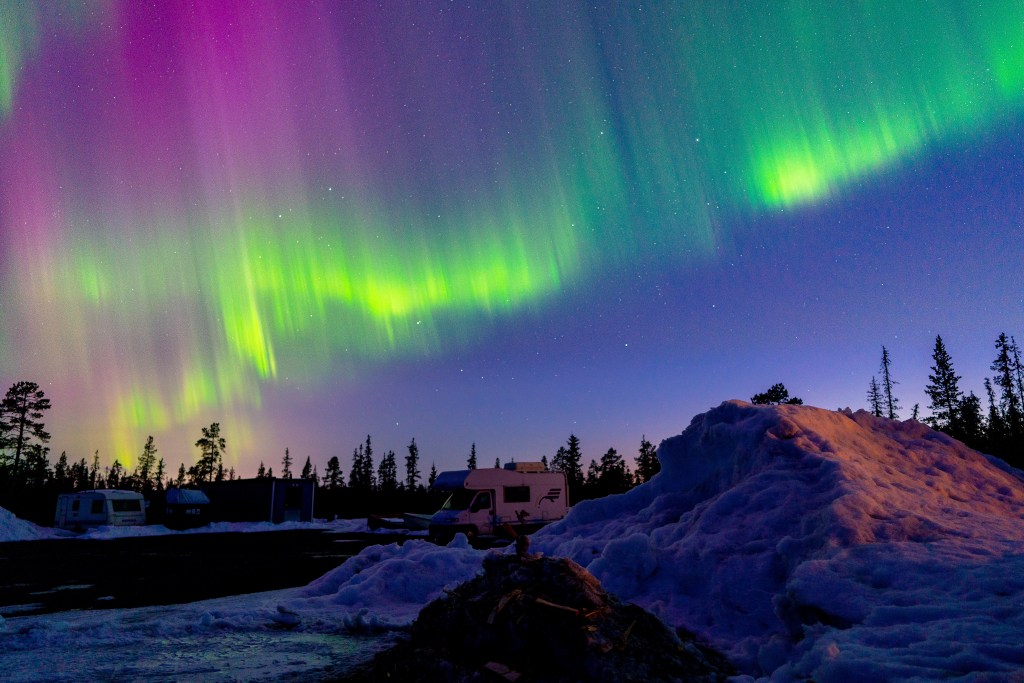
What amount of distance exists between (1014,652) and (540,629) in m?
4.29

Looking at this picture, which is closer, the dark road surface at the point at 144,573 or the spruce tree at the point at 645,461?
the dark road surface at the point at 144,573

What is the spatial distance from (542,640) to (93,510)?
162 ft

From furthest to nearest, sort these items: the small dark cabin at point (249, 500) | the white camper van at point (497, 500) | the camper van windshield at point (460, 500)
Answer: the small dark cabin at point (249, 500) < the camper van windshield at point (460, 500) < the white camper van at point (497, 500)

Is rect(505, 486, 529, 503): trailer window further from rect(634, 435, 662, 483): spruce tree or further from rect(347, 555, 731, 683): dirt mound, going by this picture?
rect(634, 435, 662, 483): spruce tree

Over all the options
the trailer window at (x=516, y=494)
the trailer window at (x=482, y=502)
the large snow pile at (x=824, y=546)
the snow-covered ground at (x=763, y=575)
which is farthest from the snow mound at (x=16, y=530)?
the large snow pile at (x=824, y=546)

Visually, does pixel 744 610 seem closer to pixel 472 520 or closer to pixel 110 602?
pixel 110 602

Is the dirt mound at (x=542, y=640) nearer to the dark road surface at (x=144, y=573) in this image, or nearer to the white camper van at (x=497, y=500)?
the dark road surface at (x=144, y=573)

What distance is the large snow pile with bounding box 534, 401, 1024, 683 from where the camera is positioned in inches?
221

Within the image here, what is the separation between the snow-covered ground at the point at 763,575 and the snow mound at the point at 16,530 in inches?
1462

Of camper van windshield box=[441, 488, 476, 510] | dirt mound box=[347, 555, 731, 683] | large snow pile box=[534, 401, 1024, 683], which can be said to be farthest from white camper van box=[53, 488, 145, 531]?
dirt mound box=[347, 555, 731, 683]

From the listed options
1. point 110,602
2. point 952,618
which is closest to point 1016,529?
point 952,618

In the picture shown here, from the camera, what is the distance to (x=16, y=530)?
39.8 meters

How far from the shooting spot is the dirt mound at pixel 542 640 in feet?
20.7

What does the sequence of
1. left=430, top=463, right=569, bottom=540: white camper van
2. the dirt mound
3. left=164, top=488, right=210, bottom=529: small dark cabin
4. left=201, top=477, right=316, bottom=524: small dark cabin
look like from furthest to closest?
left=201, top=477, right=316, bottom=524: small dark cabin, left=164, top=488, right=210, bottom=529: small dark cabin, left=430, top=463, right=569, bottom=540: white camper van, the dirt mound
